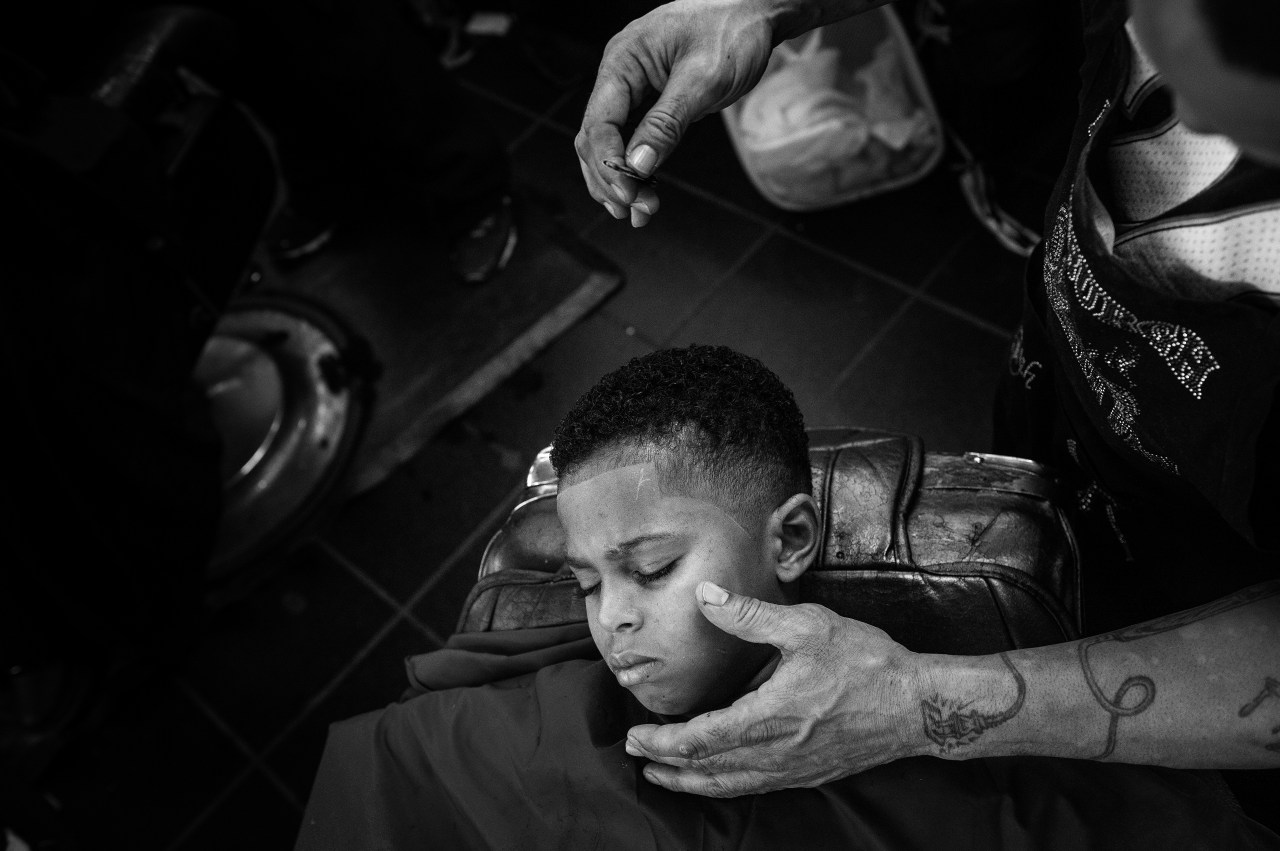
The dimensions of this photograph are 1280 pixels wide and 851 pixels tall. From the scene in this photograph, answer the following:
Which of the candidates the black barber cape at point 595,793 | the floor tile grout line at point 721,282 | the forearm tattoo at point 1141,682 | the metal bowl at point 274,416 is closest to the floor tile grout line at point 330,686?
the metal bowl at point 274,416

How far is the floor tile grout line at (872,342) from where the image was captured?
2.59m

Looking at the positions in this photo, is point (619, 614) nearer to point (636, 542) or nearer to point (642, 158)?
point (636, 542)

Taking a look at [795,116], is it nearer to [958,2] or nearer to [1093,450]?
[958,2]

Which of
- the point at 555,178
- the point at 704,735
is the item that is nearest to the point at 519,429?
the point at 555,178

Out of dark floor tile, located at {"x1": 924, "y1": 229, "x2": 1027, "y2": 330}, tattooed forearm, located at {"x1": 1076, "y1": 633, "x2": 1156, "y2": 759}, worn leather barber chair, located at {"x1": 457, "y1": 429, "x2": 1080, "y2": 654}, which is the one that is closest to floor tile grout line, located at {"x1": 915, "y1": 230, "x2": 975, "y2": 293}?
dark floor tile, located at {"x1": 924, "y1": 229, "x2": 1027, "y2": 330}

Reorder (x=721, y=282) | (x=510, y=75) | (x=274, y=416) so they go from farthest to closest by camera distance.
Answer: (x=510, y=75), (x=721, y=282), (x=274, y=416)

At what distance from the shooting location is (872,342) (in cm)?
264

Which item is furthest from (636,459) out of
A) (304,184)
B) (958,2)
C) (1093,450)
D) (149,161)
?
(304,184)

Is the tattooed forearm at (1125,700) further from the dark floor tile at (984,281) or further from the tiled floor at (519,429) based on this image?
the dark floor tile at (984,281)

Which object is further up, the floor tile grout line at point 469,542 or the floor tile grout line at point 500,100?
the floor tile grout line at point 500,100

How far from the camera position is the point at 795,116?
272cm

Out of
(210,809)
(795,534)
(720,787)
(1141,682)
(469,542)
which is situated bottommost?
(210,809)

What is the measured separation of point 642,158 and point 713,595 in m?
0.56

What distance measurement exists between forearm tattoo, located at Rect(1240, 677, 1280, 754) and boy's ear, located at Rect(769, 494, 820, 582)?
1.78 ft
